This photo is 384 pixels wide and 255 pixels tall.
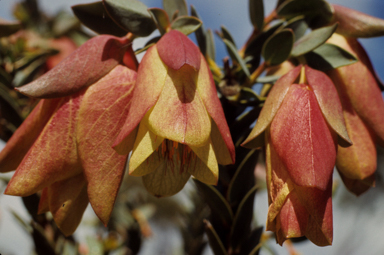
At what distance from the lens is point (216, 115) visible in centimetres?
51

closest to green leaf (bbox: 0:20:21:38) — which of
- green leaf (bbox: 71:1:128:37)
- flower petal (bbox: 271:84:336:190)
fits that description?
green leaf (bbox: 71:1:128:37)

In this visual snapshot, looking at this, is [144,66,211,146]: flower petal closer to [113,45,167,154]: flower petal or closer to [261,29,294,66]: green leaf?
[113,45,167,154]: flower petal

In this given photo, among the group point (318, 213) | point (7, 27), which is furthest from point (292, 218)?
point (7, 27)

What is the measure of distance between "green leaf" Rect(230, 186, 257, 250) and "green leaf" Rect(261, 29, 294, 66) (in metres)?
0.30

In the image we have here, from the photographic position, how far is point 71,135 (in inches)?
21.7

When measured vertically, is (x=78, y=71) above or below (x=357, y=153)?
above

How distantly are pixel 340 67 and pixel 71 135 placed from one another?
554 millimetres

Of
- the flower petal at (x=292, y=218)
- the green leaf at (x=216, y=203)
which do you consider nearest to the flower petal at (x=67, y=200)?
the green leaf at (x=216, y=203)

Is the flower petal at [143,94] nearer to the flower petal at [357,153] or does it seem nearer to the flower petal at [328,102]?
the flower petal at [328,102]

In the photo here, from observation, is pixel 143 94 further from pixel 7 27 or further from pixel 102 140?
pixel 7 27

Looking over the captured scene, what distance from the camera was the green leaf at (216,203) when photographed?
704mm

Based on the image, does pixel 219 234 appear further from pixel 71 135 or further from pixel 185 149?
pixel 71 135

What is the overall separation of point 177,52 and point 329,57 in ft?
1.15

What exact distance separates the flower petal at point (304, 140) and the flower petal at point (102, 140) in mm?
261
